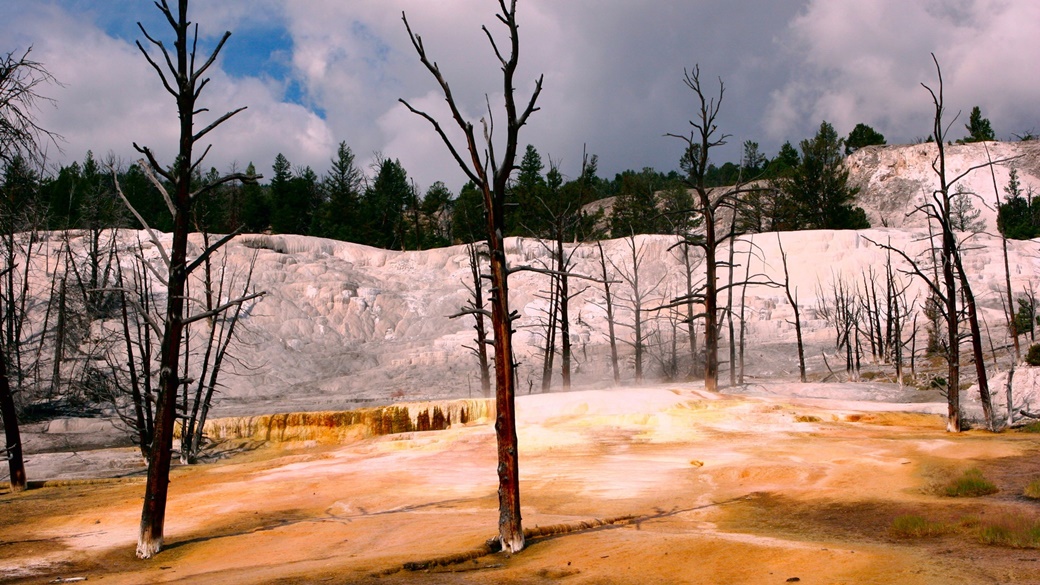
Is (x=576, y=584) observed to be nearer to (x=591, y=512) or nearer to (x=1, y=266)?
(x=591, y=512)

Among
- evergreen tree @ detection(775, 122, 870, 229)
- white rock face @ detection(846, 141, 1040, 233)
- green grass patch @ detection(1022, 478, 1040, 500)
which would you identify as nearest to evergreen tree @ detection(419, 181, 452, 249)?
evergreen tree @ detection(775, 122, 870, 229)

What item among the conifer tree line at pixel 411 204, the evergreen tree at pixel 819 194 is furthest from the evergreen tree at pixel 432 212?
the evergreen tree at pixel 819 194

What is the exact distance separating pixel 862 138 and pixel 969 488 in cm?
8948

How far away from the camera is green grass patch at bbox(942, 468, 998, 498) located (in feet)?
38.3

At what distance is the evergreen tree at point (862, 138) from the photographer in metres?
90.6

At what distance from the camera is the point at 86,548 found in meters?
12.0

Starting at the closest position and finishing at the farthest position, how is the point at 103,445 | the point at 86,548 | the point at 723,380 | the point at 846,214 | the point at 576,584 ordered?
1. the point at 576,584
2. the point at 86,548
3. the point at 103,445
4. the point at 723,380
5. the point at 846,214

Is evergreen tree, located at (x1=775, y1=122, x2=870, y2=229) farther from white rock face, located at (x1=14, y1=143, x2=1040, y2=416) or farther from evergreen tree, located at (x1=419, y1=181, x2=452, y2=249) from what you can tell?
evergreen tree, located at (x1=419, y1=181, x2=452, y2=249)

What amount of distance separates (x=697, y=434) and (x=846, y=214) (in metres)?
49.8

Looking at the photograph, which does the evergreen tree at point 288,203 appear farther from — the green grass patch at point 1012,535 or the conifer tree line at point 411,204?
the green grass patch at point 1012,535

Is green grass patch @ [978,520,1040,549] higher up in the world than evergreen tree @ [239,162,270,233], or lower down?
lower down

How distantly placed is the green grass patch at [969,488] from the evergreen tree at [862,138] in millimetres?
86624

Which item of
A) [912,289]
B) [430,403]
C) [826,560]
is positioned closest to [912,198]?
[912,289]

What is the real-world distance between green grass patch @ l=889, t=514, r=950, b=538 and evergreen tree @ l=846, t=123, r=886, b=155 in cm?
8908
